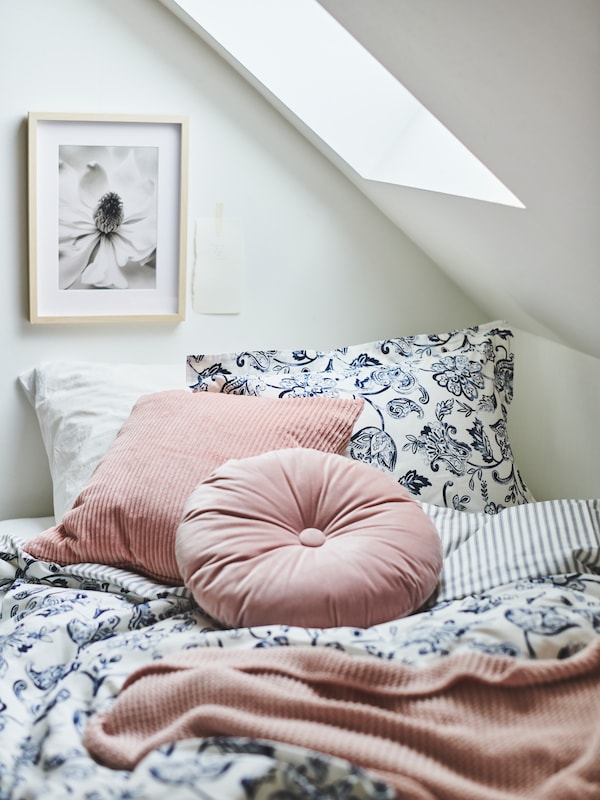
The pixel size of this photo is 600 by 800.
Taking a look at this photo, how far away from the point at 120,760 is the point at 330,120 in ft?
4.82

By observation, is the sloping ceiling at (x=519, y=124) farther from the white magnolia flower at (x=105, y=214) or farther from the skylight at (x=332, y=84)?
the white magnolia flower at (x=105, y=214)

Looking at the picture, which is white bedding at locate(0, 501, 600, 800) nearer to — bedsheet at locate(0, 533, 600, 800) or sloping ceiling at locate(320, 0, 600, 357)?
bedsheet at locate(0, 533, 600, 800)

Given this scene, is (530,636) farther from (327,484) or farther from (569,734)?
(327,484)

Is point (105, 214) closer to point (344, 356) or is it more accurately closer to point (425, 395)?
point (344, 356)

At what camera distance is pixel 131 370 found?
2104 millimetres

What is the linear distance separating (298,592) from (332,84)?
118 cm

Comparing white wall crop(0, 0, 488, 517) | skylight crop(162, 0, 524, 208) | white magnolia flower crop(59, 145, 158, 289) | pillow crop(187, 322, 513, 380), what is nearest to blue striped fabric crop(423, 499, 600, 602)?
pillow crop(187, 322, 513, 380)

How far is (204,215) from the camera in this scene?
7.10 feet

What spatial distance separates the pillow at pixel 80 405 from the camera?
193 cm

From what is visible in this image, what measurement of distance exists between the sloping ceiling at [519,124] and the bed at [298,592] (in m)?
0.24

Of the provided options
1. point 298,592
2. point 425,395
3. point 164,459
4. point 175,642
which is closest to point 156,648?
point 175,642

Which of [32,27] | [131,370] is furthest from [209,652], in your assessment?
[32,27]

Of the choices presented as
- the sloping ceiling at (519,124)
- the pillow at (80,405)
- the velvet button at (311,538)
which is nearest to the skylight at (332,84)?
the sloping ceiling at (519,124)

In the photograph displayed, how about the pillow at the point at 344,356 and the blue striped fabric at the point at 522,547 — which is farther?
the pillow at the point at 344,356
